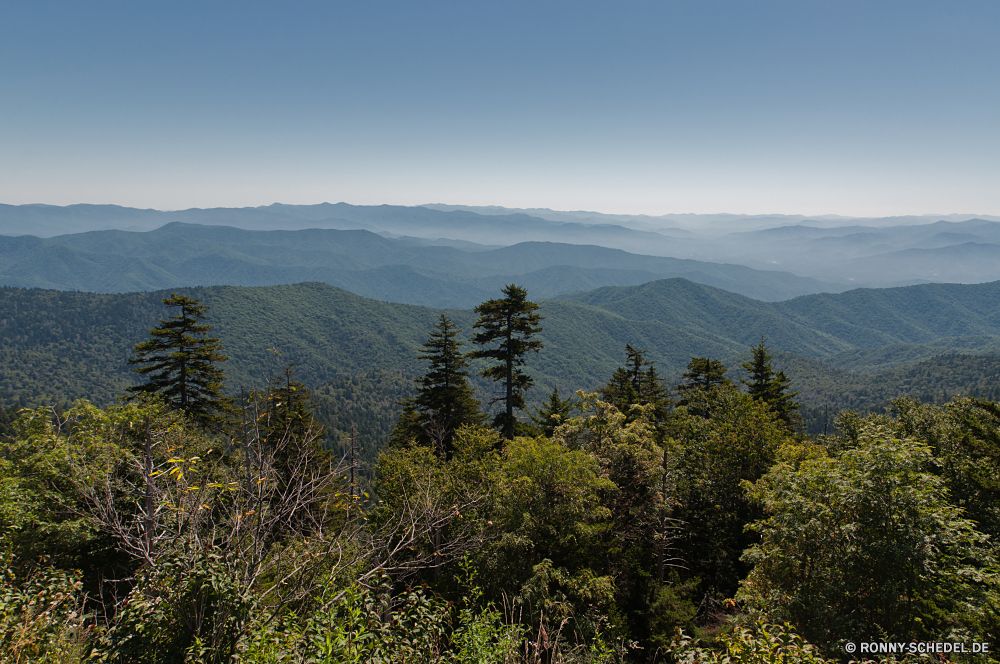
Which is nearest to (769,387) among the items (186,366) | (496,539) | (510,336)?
(510,336)

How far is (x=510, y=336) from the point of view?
26.6 meters

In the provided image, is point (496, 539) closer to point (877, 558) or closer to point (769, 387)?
point (877, 558)

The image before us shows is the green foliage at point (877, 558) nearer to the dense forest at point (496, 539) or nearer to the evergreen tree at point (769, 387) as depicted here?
the dense forest at point (496, 539)

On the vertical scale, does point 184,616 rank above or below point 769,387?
above

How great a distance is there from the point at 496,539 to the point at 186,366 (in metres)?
23.7

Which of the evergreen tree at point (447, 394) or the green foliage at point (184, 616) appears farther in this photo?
the evergreen tree at point (447, 394)

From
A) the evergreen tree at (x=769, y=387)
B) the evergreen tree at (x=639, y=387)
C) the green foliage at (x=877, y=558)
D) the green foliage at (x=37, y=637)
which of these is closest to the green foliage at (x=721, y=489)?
the green foliage at (x=877, y=558)

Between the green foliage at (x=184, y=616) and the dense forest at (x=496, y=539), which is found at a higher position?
the green foliage at (x=184, y=616)

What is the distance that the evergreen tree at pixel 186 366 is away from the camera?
26.7 metres

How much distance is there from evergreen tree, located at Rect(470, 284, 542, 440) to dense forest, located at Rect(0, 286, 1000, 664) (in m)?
0.20

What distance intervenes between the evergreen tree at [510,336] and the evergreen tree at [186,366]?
16342mm

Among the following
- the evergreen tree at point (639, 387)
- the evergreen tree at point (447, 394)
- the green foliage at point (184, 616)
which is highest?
the green foliage at point (184, 616)

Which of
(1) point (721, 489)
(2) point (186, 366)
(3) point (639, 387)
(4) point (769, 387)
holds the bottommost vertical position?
(3) point (639, 387)

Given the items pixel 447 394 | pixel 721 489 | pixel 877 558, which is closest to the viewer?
pixel 877 558
